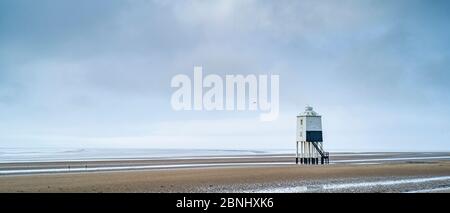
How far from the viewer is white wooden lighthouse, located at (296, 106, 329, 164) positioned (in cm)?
2698

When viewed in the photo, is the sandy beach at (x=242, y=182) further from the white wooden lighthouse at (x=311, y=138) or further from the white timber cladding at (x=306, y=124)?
the white wooden lighthouse at (x=311, y=138)

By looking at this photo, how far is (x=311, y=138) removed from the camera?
27594 millimetres

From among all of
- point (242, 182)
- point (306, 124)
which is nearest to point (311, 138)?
point (306, 124)

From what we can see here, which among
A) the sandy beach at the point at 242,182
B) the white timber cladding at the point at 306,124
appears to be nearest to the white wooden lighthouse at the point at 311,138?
the white timber cladding at the point at 306,124

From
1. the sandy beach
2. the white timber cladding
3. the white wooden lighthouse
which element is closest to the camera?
the sandy beach

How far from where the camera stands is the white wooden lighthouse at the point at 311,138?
88.5 feet

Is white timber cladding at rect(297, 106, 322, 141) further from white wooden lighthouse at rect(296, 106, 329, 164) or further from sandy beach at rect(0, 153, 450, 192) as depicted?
sandy beach at rect(0, 153, 450, 192)

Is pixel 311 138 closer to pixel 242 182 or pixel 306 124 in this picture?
pixel 306 124

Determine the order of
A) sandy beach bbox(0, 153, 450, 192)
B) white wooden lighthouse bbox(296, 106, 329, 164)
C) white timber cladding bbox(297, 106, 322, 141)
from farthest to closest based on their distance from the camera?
white wooden lighthouse bbox(296, 106, 329, 164) → white timber cladding bbox(297, 106, 322, 141) → sandy beach bbox(0, 153, 450, 192)

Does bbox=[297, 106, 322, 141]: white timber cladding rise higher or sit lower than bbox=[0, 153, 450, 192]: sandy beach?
higher

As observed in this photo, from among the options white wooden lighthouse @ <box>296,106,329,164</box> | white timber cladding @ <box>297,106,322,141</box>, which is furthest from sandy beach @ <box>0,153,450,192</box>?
white wooden lighthouse @ <box>296,106,329,164</box>

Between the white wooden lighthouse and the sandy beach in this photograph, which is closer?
the sandy beach
